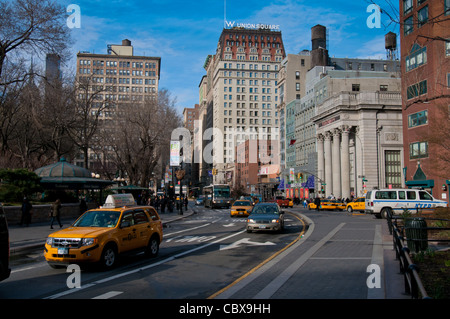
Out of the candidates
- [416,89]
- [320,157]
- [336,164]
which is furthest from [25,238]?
[320,157]

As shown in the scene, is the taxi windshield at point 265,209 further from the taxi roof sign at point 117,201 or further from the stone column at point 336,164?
the stone column at point 336,164

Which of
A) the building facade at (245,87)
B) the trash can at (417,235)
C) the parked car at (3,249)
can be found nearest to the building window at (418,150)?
the trash can at (417,235)

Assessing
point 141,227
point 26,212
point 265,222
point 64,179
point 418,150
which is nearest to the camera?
point 141,227

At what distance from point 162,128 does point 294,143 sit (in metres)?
53.9

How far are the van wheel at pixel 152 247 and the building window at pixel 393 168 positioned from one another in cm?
5933

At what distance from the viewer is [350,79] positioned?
73125mm

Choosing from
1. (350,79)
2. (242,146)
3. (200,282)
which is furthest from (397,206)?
(242,146)

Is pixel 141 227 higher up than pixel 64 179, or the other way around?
pixel 64 179

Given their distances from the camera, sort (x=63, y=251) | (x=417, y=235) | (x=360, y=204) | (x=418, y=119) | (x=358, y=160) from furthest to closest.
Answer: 1. (x=358, y=160)
2. (x=418, y=119)
3. (x=360, y=204)
4. (x=417, y=235)
5. (x=63, y=251)

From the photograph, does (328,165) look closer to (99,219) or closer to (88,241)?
(99,219)

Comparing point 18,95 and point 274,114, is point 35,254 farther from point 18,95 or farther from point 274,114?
point 274,114

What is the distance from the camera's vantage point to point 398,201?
30062mm

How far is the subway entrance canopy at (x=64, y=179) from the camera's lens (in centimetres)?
3044

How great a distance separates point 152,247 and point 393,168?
6067 centimetres
